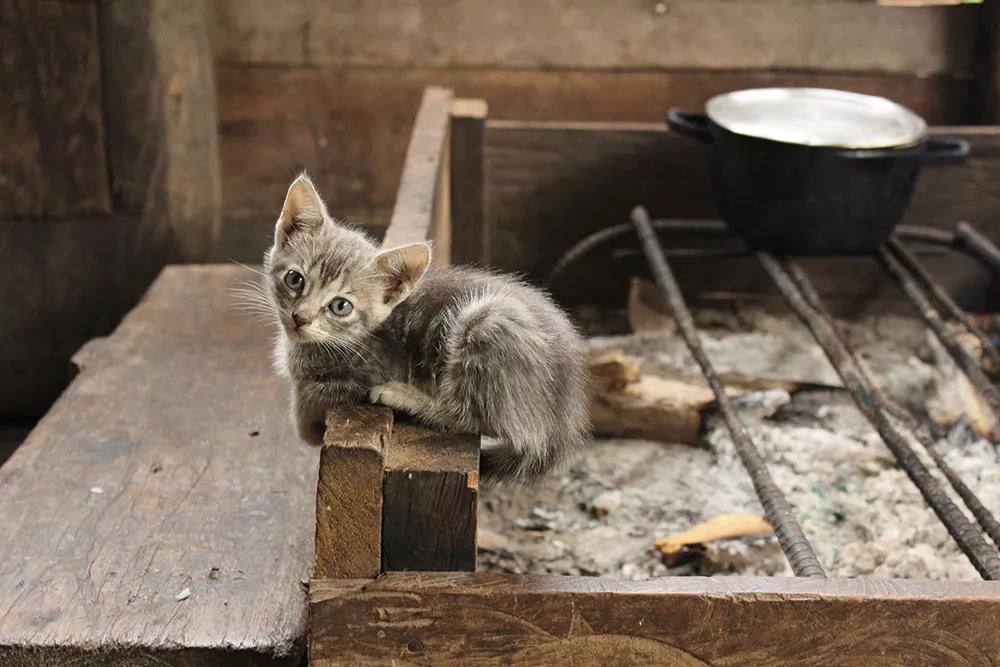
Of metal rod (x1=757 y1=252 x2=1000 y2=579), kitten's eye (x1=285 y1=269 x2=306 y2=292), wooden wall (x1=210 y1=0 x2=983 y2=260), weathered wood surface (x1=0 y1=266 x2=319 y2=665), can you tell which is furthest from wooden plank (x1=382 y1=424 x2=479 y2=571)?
wooden wall (x1=210 y1=0 x2=983 y2=260)

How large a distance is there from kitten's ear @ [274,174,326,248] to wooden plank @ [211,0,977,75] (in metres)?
2.37

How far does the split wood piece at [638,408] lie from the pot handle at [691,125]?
0.66 meters

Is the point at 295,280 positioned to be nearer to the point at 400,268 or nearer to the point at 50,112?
the point at 400,268

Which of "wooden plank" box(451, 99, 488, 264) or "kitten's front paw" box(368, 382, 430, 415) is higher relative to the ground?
"kitten's front paw" box(368, 382, 430, 415)

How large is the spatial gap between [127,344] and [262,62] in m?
1.67

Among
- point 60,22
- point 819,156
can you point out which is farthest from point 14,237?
point 819,156

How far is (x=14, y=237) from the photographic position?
3.33 m

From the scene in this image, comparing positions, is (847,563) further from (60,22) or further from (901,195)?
(60,22)

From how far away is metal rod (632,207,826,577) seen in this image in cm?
179

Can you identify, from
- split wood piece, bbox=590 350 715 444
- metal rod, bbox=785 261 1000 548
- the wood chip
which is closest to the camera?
metal rod, bbox=785 261 1000 548

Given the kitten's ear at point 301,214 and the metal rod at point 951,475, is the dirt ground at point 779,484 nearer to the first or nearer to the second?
the metal rod at point 951,475

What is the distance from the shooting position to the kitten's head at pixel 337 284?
1800 mm

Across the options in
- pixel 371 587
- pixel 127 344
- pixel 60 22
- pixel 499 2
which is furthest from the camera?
pixel 499 2

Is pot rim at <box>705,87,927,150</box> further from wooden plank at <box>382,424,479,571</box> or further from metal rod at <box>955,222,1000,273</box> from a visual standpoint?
wooden plank at <box>382,424,479,571</box>
